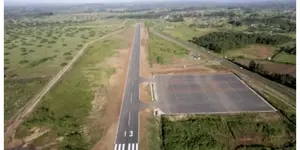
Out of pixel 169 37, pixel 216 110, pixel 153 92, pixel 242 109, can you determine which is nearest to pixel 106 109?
pixel 153 92

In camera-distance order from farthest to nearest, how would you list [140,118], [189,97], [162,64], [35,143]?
[162,64] → [189,97] → [140,118] → [35,143]

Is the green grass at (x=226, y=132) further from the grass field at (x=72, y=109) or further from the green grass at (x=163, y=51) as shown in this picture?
the green grass at (x=163, y=51)

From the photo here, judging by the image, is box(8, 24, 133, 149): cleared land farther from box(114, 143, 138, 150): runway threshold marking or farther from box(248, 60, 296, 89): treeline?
box(248, 60, 296, 89): treeline

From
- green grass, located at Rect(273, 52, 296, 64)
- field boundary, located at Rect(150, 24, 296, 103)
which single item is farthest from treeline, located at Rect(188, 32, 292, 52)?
green grass, located at Rect(273, 52, 296, 64)

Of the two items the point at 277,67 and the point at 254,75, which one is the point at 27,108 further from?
the point at 277,67

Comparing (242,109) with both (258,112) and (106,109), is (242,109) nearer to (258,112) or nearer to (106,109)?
(258,112)

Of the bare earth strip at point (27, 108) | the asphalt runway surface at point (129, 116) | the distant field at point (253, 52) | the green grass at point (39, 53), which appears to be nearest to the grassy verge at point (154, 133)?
the asphalt runway surface at point (129, 116)
